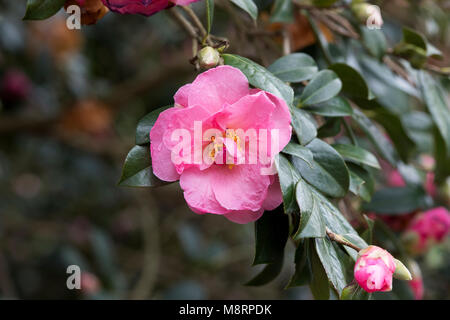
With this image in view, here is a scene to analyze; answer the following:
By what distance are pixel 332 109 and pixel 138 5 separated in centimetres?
33

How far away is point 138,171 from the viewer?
60 centimetres

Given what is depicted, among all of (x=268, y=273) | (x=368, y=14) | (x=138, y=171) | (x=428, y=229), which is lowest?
(x=428, y=229)

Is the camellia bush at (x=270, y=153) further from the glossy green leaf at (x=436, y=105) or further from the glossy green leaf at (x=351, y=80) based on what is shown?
the glossy green leaf at (x=436, y=105)

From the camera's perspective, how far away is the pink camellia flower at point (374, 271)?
1.72 ft

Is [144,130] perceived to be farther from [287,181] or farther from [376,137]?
[376,137]

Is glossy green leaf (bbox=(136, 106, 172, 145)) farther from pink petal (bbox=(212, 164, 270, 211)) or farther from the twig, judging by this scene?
the twig

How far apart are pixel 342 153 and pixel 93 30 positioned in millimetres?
1777

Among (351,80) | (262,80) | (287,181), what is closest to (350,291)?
(287,181)

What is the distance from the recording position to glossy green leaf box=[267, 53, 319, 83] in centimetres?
72

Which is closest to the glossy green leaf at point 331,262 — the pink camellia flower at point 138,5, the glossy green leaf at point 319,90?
the glossy green leaf at point 319,90

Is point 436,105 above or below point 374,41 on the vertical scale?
below

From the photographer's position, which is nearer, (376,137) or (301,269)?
(301,269)

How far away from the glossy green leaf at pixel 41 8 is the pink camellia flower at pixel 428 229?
909 mm
